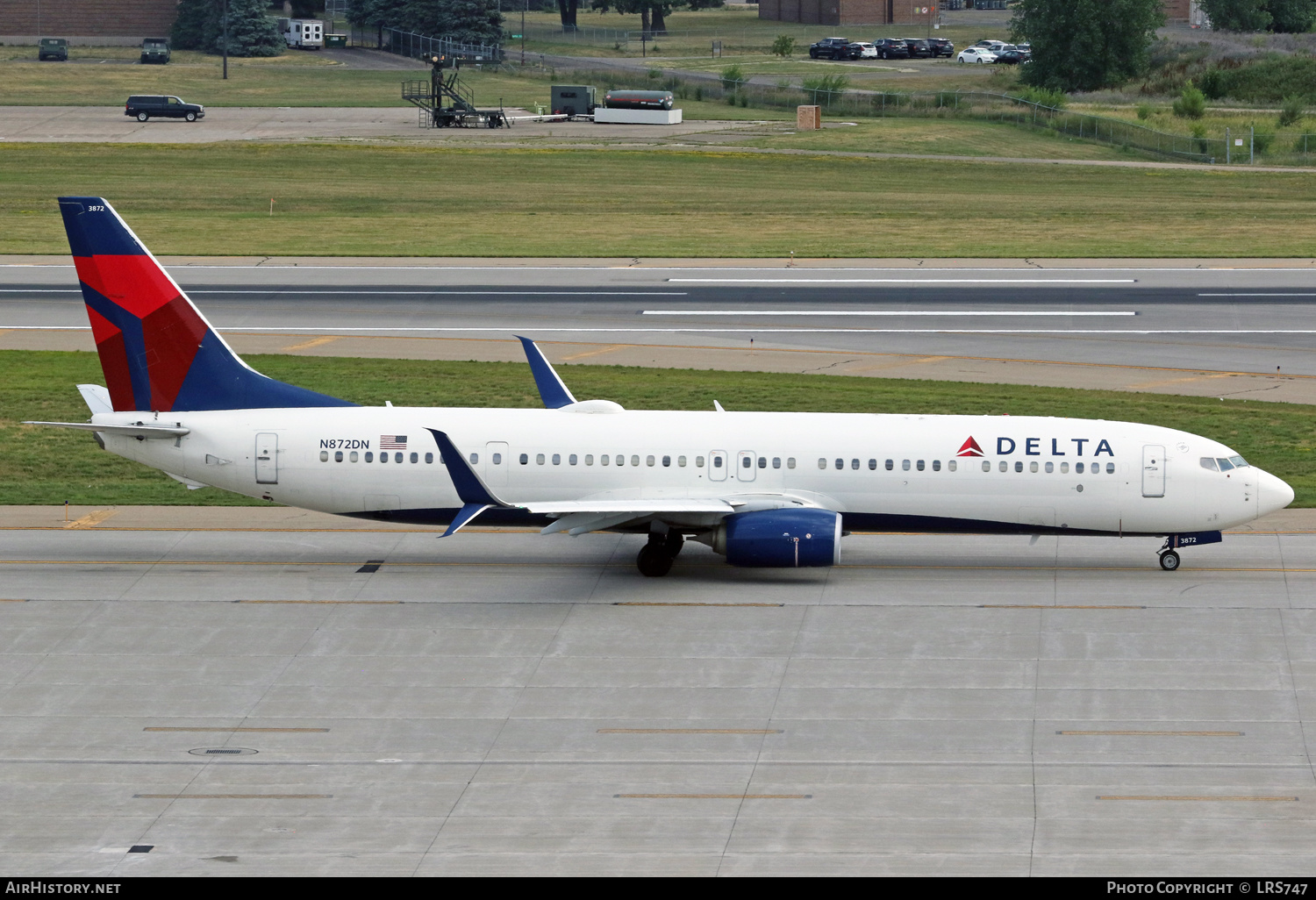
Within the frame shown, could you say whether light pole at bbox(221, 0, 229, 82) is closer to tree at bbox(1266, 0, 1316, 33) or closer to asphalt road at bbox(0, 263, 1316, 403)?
asphalt road at bbox(0, 263, 1316, 403)

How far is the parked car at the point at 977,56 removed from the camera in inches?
7008

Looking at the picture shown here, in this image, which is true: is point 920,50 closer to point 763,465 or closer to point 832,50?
point 832,50

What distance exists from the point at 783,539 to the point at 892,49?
157m

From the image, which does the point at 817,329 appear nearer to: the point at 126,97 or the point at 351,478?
the point at 351,478

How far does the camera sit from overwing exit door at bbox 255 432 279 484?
3522cm

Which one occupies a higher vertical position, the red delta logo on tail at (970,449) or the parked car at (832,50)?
the parked car at (832,50)

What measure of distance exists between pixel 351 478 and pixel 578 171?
69.3 meters

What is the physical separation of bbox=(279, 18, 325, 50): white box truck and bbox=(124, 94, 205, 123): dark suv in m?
52.2

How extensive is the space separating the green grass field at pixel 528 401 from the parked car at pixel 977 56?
13335 centimetres

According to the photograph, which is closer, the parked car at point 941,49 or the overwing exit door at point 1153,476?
the overwing exit door at point 1153,476

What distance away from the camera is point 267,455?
35.2 metres

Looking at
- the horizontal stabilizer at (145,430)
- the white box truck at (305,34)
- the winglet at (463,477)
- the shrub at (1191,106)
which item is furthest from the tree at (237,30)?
the winglet at (463,477)

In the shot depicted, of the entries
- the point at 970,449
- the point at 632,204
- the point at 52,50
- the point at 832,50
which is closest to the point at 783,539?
the point at 970,449

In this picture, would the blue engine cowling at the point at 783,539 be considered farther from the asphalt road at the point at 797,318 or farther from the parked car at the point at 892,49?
the parked car at the point at 892,49
